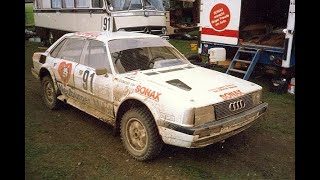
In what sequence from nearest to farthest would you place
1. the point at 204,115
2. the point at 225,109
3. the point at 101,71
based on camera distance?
1. the point at 204,115
2. the point at 225,109
3. the point at 101,71

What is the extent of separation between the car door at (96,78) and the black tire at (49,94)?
104 centimetres

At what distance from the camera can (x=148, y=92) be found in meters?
3.94

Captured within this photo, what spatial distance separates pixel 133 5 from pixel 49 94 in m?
5.94

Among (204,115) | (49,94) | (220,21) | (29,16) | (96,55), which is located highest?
(29,16)

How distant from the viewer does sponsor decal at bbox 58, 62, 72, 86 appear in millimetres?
5309

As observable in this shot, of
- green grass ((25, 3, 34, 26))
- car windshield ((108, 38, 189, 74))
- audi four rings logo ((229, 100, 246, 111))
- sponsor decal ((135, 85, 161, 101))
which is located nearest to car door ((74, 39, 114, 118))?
car windshield ((108, 38, 189, 74))

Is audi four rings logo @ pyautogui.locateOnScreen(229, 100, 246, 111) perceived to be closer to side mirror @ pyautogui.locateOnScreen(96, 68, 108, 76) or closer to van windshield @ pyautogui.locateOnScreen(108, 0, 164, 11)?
side mirror @ pyautogui.locateOnScreen(96, 68, 108, 76)

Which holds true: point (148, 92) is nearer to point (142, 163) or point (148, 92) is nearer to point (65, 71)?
point (142, 163)

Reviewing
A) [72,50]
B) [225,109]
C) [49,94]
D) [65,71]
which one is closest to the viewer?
[225,109]

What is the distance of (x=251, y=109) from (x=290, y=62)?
3.21 metres

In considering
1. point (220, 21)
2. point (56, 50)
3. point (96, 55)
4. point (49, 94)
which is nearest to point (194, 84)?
point (96, 55)

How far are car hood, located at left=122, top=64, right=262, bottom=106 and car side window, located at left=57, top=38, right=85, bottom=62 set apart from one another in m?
1.31

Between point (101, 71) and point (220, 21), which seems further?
Result: point (220, 21)
